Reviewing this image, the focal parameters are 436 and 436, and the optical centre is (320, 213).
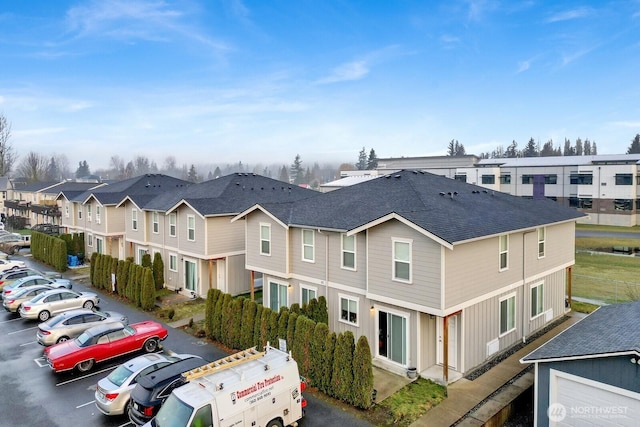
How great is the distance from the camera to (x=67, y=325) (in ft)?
63.6

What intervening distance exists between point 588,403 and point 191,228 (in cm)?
2284

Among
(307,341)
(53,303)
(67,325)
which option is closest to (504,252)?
(307,341)

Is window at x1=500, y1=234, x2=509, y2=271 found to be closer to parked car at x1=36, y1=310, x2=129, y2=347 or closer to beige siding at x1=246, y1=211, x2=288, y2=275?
beige siding at x1=246, y1=211, x2=288, y2=275

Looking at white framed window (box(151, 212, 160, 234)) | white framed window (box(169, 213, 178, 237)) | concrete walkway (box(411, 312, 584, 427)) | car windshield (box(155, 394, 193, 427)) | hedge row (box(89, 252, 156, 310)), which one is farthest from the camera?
white framed window (box(151, 212, 160, 234))

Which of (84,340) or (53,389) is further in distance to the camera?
(84,340)

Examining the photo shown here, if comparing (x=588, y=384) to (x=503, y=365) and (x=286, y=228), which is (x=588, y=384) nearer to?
(x=503, y=365)

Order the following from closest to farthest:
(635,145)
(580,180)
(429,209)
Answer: (429,209), (580,180), (635,145)

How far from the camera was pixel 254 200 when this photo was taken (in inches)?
1220

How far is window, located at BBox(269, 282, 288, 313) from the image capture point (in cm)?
2191

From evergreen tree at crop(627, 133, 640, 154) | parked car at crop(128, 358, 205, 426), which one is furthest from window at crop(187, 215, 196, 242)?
evergreen tree at crop(627, 133, 640, 154)

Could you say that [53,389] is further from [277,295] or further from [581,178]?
[581,178]

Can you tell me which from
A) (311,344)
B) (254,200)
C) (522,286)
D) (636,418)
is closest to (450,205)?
(522,286)

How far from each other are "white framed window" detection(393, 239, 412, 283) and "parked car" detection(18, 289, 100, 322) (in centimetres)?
1788

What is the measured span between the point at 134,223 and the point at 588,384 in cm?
3133
